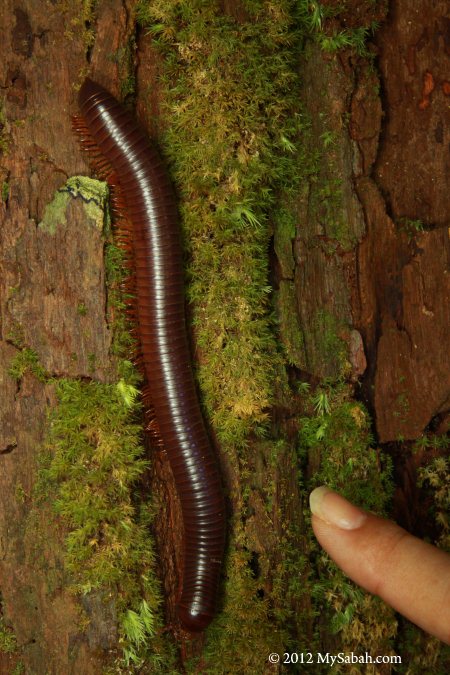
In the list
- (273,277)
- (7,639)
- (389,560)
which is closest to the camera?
(389,560)

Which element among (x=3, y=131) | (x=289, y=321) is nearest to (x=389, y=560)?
(x=289, y=321)

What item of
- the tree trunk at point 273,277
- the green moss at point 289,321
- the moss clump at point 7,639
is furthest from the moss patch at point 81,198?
the moss clump at point 7,639

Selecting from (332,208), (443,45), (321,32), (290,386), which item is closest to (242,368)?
(290,386)

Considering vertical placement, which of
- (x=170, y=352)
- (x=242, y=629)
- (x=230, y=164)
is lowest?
(x=242, y=629)

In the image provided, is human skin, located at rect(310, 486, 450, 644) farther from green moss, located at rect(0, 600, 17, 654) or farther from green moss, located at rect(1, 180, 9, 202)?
green moss, located at rect(1, 180, 9, 202)

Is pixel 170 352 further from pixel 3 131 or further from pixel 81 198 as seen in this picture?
pixel 3 131

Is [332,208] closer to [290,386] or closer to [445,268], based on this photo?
[445,268]

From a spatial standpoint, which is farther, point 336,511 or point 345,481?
point 345,481
